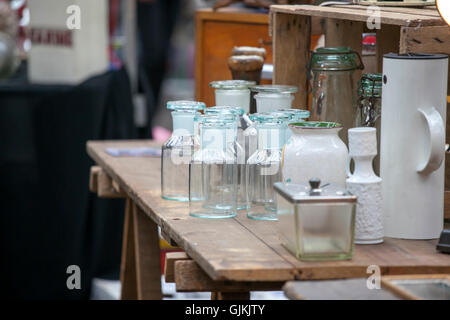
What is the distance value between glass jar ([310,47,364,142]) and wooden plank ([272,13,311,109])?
241mm

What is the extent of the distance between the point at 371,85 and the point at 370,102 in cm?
3

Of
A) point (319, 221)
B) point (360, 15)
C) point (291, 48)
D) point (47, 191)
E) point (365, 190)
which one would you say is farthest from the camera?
point (47, 191)

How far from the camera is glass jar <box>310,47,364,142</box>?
5.49 feet

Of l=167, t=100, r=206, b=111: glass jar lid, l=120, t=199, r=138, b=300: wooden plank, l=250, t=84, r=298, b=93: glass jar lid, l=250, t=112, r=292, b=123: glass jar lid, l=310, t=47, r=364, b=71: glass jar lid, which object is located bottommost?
l=120, t=199, r=138, b=300: wooden plank

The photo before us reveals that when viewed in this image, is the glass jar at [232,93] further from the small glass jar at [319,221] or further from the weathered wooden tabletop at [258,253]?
the small glass jar at [319,221]

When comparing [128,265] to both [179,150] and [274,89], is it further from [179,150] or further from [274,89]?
[274,89]

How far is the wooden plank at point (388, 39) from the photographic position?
6.07 feet

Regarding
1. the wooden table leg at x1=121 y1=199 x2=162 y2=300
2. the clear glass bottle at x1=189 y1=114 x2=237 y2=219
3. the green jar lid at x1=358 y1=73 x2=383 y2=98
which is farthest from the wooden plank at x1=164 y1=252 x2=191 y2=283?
the wooden table leg at x1=121 y1=199 x2=162 y2=300

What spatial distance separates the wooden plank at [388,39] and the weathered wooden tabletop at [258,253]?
1.76 ft

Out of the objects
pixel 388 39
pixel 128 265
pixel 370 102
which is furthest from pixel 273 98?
pixel 128 265

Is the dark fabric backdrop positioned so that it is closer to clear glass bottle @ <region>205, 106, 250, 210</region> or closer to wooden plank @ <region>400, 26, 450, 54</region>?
clear glass bottle @ <region>205, 106, 250, 210</region>

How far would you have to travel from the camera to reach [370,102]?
1.61 m

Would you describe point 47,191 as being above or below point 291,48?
below
